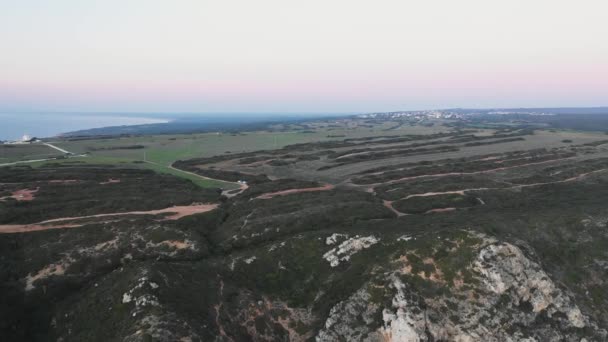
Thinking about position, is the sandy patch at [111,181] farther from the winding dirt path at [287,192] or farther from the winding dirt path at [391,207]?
the winding dirt path at [391,207]

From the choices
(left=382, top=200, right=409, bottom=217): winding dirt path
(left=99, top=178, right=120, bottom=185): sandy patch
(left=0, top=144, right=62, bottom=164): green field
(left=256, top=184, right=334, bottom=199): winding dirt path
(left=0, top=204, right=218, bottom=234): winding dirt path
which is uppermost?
(left=0, top=144, right=62, bottom=164): green field

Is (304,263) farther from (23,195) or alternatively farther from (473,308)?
(23,195)

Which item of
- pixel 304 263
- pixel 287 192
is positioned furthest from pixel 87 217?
pixel 304 263

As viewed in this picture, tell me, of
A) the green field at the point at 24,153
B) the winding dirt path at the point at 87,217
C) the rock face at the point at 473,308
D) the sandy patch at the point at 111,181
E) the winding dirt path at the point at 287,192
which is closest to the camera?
the rock face at the point at 473,308

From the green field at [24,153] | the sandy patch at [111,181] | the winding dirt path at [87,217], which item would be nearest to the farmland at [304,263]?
the winding dirt path at [87,217]

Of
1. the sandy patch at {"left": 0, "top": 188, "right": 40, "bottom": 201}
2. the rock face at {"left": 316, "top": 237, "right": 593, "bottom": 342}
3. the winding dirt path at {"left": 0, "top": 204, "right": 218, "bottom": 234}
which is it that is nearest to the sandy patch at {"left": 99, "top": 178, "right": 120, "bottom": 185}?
the sandy patch at {"left": 0, "top": 188, "right": 40, "bottom": 201}

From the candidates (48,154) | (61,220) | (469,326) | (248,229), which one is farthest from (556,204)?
(48,154)

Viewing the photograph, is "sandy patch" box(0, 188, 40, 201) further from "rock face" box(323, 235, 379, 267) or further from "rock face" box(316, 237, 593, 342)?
"rock face" box(316, 237, 593, 342)

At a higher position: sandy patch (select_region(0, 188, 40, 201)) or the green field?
the green field
